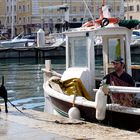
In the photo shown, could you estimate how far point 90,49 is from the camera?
13.8 m

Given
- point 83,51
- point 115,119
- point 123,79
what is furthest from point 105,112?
point 83,51

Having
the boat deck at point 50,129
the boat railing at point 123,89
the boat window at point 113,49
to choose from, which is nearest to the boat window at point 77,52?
the boat window at point 113,49

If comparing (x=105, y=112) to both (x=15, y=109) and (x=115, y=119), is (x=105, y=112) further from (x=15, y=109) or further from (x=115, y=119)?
(x=15, y=109)

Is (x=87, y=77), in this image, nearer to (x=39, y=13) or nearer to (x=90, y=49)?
(x=90, y=49)

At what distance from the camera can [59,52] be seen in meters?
54.9

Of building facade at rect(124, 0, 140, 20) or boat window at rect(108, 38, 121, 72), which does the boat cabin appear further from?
building facade at rect(124, 0, 140, 20)

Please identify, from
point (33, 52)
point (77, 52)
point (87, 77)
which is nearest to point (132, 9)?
point (33, 52)

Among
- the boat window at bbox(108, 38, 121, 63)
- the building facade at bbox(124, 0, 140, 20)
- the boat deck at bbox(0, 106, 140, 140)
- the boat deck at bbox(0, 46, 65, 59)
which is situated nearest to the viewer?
the boat deck at bbox(0, 106, 140, 140)

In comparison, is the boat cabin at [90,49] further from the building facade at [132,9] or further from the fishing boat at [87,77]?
the building facade at [132,9]

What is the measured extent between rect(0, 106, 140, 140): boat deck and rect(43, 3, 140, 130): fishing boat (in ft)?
1.92

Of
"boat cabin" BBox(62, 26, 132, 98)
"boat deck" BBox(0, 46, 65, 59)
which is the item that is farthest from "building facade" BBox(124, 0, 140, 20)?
A: "boat cabin" BBox(62, 26, 132, 98)

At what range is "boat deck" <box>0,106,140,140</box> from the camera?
10.1 m

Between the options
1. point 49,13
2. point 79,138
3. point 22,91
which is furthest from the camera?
point 49,13

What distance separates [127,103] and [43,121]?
6.48ft
